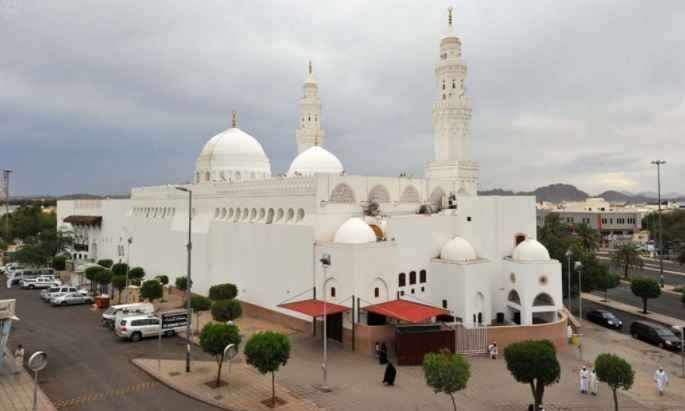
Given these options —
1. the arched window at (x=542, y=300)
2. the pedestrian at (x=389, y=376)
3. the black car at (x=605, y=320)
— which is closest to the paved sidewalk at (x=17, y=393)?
the pedestrian at (x=389, y=376)

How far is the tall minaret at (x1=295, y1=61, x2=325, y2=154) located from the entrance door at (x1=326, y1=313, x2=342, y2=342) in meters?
24.9

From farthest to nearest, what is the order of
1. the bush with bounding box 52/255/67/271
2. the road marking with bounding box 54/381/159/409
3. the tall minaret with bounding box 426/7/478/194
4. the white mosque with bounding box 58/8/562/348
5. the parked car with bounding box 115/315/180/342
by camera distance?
the bush with bounding box 52/255/67/271
the tall minaret with bounding box 426/7/478/194
the white mosque with bounding box 58/8/562/348
the parked car with bounding box 115/315/180/342
the road marking with bounding box 54/381/159/409

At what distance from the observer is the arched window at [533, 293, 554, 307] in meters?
25.4

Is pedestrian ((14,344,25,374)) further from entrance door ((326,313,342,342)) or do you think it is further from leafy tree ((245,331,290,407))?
entrance door ((326,313,342,342))

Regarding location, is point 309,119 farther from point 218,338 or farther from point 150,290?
point 218,338

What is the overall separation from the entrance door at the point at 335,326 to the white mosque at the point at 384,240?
477 mm

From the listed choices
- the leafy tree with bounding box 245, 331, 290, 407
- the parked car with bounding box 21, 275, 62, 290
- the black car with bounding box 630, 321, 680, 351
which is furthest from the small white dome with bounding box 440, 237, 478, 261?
the parked car with bounding box 21, 275, 62, 290

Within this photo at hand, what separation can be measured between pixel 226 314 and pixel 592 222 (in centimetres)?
8586

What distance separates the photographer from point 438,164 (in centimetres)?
3797

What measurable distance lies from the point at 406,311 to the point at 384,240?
485cm

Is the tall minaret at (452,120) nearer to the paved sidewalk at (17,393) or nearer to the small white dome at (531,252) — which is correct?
the small white dome at (531,252)

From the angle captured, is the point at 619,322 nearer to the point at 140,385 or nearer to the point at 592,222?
the point at 140,385

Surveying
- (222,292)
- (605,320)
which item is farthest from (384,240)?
(605,320)

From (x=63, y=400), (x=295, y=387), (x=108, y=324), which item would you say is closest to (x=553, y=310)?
(x=295, y=387)
